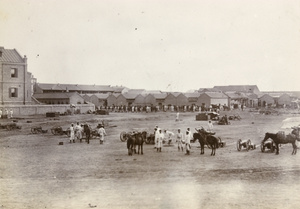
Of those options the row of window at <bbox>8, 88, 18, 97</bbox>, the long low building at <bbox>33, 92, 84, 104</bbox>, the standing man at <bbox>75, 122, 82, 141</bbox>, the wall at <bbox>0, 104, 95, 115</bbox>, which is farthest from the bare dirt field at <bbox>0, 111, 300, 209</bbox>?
the long low building at <bbox>33, 92, 84, 104</bbox>

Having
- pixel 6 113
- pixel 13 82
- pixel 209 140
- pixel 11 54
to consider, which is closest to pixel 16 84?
pixel 13 82

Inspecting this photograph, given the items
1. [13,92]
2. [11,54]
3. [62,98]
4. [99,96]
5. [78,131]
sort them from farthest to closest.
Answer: [99,96] → [62,98] → [13,92] → [11,54] → [78,131]

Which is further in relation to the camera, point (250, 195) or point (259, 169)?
point (259, 169)

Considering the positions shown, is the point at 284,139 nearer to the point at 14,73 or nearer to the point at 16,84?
the point at 16,84

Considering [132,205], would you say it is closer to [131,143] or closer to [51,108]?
[131,143]

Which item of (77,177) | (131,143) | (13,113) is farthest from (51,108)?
(77,177)

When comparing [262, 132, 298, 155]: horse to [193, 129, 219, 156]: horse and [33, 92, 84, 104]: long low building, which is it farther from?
[33, 92, 84, 104]: long low building
